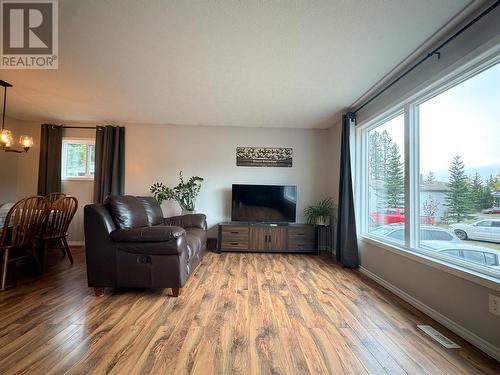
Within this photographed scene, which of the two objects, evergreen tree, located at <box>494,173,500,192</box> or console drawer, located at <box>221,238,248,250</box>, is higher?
evergreen tree, located at <box>494,173,500,192</box>

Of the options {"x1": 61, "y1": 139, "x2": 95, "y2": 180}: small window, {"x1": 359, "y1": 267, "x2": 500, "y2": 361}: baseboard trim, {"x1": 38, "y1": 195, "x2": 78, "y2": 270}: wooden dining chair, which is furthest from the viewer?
{"x1": 61, "y1": 139, "x2": 95, "y2": 180}: small window

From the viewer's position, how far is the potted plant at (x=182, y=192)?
4.21m

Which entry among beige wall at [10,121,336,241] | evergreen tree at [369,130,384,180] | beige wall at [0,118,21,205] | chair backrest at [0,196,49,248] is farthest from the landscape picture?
beige wall at [0,118,21,205]

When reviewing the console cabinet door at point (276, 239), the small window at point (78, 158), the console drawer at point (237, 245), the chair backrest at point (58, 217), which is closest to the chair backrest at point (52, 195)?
the chair backrest at point (58, 217)

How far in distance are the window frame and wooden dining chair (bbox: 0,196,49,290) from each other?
3.94 meters

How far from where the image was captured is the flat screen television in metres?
4.21

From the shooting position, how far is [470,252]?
5.83ft

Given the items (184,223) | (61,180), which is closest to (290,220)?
(184,223)

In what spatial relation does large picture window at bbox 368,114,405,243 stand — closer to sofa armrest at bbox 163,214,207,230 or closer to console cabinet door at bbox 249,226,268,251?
console cabinet door at bbox 249,226,268,251

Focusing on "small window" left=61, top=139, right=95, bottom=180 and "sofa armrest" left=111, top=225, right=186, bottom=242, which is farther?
"small window" left=61, top=139, right=95, bottom=180

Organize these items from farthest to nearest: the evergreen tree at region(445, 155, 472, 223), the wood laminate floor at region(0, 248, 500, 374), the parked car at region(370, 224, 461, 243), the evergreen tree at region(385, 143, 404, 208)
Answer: the evergreen tree at region(385, 143, 404, 208), the parked car at region(370, 224, 461, 243), the evergreen tree at region(445, 155, 472, 223), the wood laminate floor at region(0, 248, 500, 374)

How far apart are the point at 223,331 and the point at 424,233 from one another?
81.3 inches

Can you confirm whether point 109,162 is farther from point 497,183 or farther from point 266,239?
point 497,183
